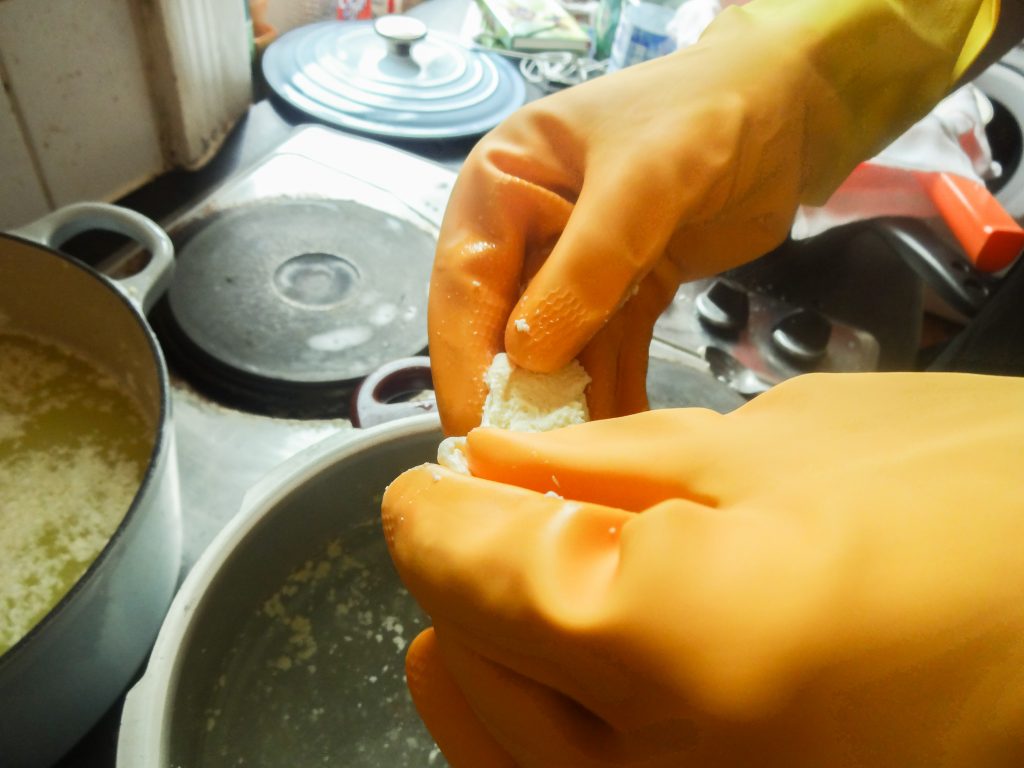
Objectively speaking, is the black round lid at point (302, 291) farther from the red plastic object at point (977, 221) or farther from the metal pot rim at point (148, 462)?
the red plastic object at point (977, 221)

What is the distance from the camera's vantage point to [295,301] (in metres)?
0.65

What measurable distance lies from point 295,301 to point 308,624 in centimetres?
30

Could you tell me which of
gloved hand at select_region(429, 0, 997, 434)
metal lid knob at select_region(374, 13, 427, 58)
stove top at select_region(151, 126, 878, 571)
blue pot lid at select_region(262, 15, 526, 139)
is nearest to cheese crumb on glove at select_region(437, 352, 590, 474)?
gloved hand at select_region(429, 0, 997, 434)

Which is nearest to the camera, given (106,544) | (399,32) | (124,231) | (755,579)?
(755,579)

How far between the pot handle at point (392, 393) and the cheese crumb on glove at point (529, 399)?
0.51 feet

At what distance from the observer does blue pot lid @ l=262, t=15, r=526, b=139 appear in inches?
34.0

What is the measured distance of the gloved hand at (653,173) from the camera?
0.39 meters

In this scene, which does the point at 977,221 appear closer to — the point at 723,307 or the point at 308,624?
the point at 723,307

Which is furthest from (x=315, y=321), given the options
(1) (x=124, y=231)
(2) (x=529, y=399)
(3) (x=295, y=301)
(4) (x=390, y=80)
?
(4) (x=390, y=80)

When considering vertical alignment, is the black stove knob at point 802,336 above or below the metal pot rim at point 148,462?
below

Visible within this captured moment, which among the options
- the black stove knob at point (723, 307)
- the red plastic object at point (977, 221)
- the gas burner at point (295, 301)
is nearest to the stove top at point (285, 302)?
the gas burner at point (295, 301)

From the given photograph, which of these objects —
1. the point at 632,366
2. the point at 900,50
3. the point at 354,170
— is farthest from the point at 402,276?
the point at 900,50

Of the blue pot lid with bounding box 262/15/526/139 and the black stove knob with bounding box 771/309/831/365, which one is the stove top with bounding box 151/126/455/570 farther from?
the black stove knob with bounding box 771/309/831/365

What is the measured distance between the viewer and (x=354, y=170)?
795 mm
